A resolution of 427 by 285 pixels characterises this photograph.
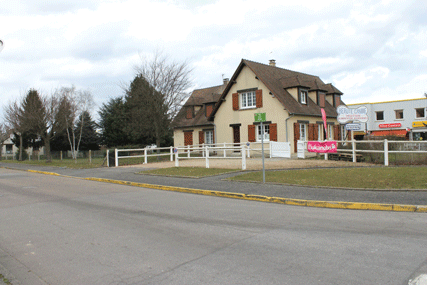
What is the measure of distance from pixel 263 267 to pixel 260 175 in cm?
938

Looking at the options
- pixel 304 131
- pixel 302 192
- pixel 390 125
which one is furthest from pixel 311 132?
pixel 390 125

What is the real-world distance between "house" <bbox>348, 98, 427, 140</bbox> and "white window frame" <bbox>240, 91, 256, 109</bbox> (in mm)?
21904

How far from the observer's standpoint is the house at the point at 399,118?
153 ft

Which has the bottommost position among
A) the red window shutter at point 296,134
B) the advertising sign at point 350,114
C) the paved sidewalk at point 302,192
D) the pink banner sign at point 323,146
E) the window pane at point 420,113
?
the paved sidewalk at point 302,192

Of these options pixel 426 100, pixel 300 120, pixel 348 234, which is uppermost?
pixel 426 100

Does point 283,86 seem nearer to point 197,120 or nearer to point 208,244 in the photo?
point 197,120

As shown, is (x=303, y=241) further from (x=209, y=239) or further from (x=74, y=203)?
(x=74, y=203)

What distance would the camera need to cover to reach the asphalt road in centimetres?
445

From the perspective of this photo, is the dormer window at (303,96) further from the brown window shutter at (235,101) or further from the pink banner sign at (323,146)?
the pink banner sign at (323,146)

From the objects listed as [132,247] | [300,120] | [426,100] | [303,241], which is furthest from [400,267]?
[426,100]

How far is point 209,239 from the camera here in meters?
6.05

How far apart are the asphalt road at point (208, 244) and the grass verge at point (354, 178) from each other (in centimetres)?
298

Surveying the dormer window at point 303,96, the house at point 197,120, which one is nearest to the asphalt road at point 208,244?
the dormer window at point 303,96

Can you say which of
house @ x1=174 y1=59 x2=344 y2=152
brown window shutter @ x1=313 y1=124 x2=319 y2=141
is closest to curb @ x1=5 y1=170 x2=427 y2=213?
house @ x1=174 y1=59 x2=344 y2=152
